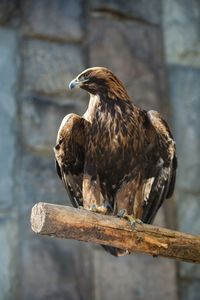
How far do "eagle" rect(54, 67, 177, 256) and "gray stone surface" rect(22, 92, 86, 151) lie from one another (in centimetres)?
87

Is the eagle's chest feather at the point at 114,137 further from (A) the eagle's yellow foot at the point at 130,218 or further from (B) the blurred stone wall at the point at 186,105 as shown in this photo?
(B) the blurred stone wall at the point at 186,105

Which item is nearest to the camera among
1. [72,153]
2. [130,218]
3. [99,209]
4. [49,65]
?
[130,218]

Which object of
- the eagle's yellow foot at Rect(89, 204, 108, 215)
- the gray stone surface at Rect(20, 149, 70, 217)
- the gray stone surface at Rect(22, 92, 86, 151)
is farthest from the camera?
the gray stone surface at Rect(22, 92, 86, 151)

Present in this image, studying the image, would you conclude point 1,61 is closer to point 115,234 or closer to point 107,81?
point 107,81

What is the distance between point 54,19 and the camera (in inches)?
151

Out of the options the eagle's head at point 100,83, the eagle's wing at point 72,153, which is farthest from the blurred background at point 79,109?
the eagle's head at point 100,83

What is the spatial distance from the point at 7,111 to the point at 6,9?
690mm

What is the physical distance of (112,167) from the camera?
2.55m

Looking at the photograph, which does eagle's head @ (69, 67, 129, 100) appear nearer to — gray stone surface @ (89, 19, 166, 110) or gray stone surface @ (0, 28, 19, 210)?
gray stone surface @ (0, 28, 19, 210)

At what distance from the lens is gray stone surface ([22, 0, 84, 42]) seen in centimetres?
379

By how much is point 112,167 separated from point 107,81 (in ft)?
1.22

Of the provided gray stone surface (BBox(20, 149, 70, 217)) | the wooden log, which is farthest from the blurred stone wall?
the wooden log

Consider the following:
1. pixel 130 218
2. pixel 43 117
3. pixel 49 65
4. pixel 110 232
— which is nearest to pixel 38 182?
pixel 43 117

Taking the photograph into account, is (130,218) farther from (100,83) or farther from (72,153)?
(100,83)
